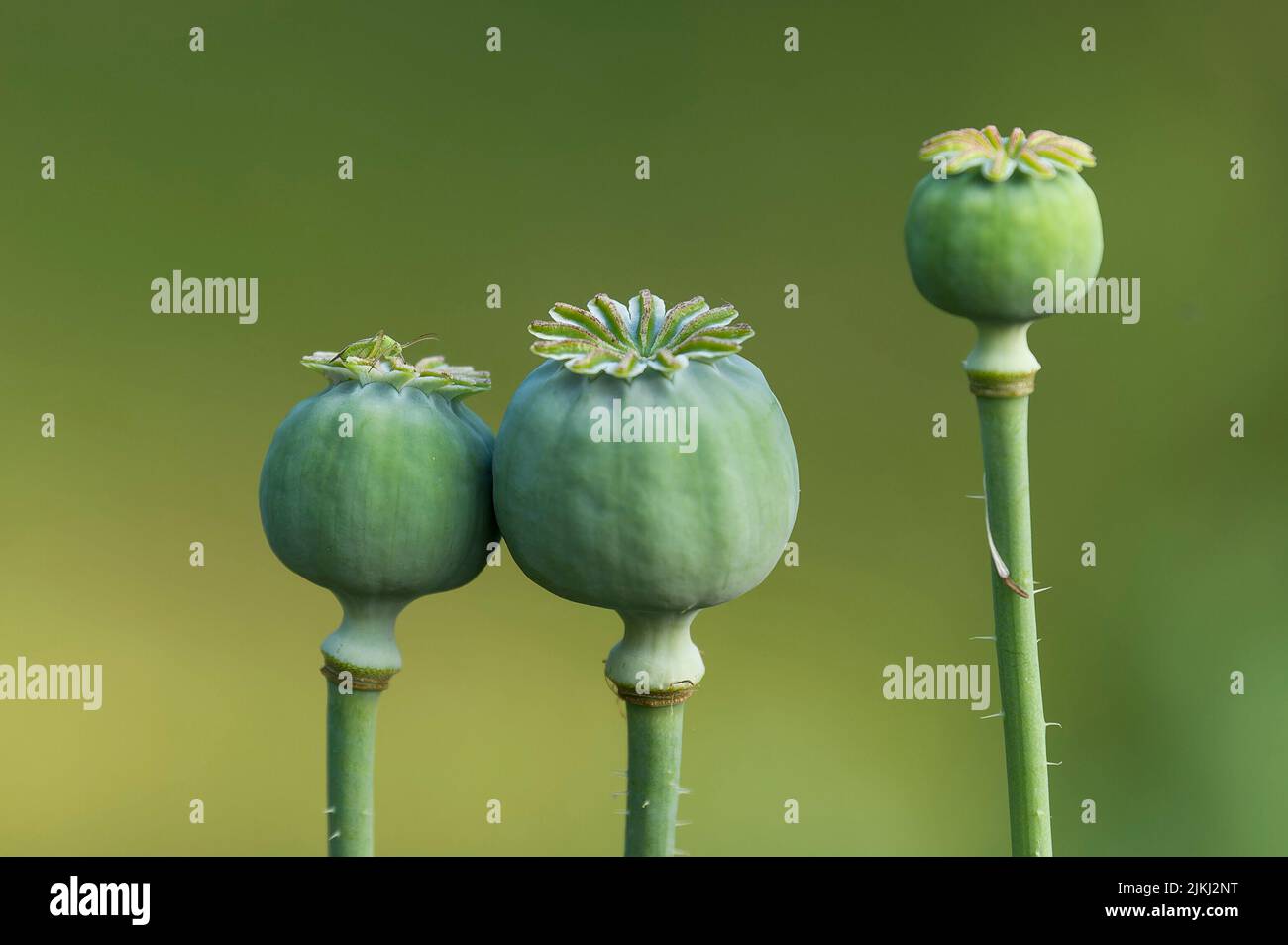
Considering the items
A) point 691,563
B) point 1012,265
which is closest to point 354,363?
point 691,563

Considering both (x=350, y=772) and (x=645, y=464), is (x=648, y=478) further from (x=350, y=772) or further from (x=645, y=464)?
(x=350, y=772)

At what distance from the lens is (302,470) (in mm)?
667

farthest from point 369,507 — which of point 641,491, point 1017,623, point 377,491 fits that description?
point 1017,623

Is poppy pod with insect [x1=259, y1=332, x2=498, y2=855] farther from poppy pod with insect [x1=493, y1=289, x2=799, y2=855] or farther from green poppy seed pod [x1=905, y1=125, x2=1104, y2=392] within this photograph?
green poppy seed pod [x1=905, y1=125, x2=1104, y2=392]

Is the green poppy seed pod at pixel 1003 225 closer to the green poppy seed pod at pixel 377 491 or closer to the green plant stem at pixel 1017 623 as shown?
the green plant stem at pixel 1017 623

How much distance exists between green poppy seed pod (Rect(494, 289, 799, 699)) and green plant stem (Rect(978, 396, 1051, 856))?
9 cm

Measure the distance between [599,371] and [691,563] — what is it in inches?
3.3

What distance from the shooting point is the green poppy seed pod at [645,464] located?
0.62 m

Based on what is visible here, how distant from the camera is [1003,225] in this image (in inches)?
25.8

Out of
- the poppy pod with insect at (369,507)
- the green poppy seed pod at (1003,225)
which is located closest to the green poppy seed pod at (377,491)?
the poppy pod with insect at (369,507)

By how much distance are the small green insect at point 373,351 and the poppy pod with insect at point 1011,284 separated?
222 mm

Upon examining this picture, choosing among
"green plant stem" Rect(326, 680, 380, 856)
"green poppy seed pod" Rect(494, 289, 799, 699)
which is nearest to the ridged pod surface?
"green poppy seed pod" Rect(494, 289, 799, 699)
